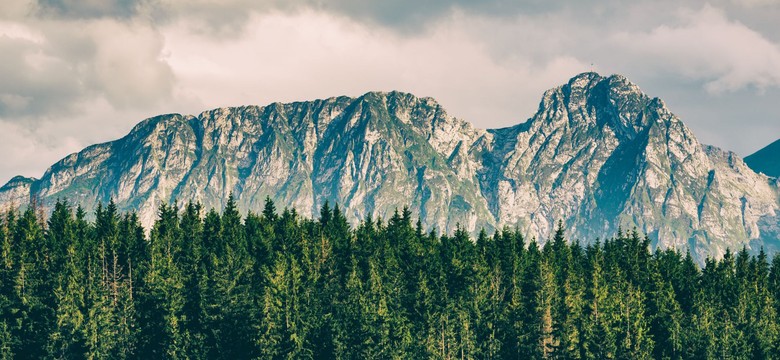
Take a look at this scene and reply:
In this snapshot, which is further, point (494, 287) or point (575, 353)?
point (494, 287)

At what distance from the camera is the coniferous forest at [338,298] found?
345 feet

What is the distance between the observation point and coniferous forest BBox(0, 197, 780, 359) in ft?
345

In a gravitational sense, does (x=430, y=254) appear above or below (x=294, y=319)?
above

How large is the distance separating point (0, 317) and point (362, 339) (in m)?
42.8

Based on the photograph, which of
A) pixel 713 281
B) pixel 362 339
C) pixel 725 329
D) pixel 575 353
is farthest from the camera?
pixel 713 281

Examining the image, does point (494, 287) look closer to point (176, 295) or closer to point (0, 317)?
point (176, 295)

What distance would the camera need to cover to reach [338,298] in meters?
116

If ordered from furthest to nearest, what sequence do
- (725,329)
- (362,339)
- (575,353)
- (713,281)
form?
(713,281)
(725,329)
(575,353)
(362,339)

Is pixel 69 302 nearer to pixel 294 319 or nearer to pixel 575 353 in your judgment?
pixel 294 319

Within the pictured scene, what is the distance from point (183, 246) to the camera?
127 metres

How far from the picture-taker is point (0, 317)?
105 meters

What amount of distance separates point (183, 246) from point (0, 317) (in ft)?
92.7

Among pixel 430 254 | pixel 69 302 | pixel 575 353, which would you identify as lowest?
pixel 575 353

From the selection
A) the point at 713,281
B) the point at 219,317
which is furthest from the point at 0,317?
the point at 713,281
